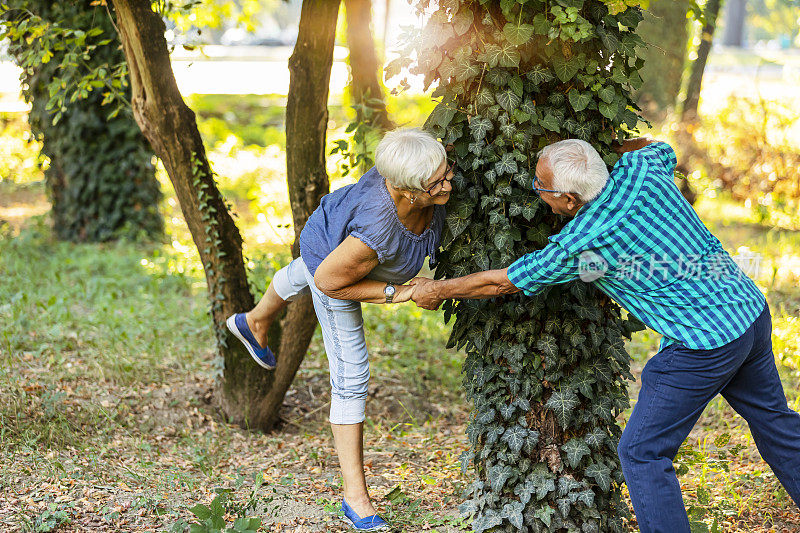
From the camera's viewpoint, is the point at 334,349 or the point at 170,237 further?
the point at 170,237

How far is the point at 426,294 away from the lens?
302 cm

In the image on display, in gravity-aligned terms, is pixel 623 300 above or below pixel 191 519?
above

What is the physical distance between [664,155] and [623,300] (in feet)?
1.89

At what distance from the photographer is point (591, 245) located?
2547mm

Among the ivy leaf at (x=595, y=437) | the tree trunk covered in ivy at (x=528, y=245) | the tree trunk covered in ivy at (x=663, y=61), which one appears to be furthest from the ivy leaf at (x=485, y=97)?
the tree trunk covered in ivy at (x=663, y=61)

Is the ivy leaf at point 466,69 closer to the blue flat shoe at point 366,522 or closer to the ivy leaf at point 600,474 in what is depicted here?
the ivy leaf at point 600,474

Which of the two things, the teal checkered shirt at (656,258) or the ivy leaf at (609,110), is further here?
the ivy leaf at (609,110)

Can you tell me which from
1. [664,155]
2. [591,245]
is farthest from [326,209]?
[664,155]

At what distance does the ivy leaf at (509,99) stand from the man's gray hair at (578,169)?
0.26 m

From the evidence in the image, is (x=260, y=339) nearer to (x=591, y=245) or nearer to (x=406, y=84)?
(x=406, y=84)

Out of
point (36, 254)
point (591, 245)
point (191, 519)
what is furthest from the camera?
point (36, 254)

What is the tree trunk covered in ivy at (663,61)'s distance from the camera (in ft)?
29.6

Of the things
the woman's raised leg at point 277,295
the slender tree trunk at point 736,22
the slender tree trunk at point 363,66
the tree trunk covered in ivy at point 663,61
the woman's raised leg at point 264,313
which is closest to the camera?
the woman's raised leg at point 277,295

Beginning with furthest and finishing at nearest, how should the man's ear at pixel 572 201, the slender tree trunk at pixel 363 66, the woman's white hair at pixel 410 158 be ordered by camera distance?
the slender tree trunk at pixel 363 66 → the woman's white hair at pixel 410 158 → the man's ear at pixel 572 201
